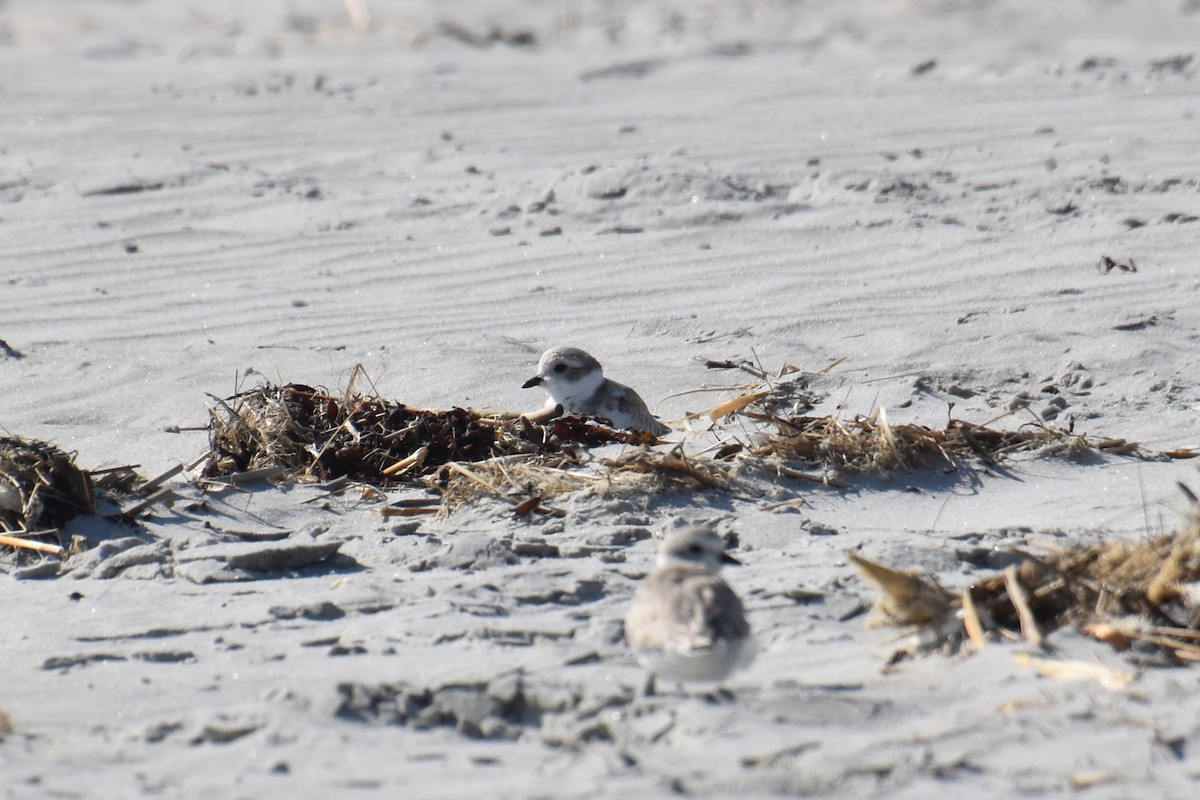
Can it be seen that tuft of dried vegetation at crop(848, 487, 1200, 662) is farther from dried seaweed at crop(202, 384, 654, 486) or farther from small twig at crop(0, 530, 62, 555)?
small twig at crop(0, 530, 62, 555)

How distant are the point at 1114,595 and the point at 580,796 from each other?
1593 millimetres

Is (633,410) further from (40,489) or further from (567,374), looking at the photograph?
(40,489)

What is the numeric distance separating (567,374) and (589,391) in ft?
0.73

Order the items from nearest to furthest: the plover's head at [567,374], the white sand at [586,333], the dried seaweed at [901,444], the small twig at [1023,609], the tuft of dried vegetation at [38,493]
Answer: the white sand at [586,333]
the small twig at [1023,609]
the tuft of dried vegetation at [38,493]
the dried seaweed at [901,444]
the plover's head at [567,374]

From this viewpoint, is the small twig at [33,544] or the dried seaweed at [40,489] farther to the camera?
the dried seaweed at [40,489]

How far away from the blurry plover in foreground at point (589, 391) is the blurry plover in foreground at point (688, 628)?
2.21 m

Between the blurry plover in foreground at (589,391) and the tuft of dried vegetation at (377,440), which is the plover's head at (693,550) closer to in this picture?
the tuft of dried vegetation at (377,440)

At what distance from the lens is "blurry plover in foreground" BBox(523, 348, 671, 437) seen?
6426 mm

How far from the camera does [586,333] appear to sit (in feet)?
25.7

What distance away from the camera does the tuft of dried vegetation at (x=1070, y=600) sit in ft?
12.9

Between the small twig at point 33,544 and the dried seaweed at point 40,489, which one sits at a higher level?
the dried seaweed at point 40,489

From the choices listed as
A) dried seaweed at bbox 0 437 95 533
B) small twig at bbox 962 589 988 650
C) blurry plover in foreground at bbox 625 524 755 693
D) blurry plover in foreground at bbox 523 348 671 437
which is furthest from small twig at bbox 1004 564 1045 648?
dried seaweed at bbox 0 437 95 533

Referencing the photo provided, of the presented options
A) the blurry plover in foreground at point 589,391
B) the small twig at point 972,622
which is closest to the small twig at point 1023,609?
the small twig at point 972,622

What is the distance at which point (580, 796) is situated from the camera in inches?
132
